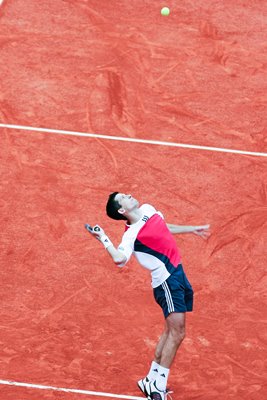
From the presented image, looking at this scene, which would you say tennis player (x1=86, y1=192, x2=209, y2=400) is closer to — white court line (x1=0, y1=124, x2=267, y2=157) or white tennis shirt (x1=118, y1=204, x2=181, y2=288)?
white tennis shirt (x1=118, y1=204, x2=181, y2=288)

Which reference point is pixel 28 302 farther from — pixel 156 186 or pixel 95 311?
pixel 156 186

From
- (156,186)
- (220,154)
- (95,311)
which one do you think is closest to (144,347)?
(95,311)

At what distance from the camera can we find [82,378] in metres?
11.5

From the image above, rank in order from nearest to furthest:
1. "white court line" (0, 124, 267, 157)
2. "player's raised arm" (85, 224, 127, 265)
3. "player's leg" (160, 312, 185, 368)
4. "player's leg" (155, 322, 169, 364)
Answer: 1. "player's raised arm" (85, 224, 127, 265)
2. "player's leg" (160, 312, 185, 368)
3. "player's leg" (155, 322, 169, 364)
4. "white court line" (0, 124, 267, 157)

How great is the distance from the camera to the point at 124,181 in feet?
48.9

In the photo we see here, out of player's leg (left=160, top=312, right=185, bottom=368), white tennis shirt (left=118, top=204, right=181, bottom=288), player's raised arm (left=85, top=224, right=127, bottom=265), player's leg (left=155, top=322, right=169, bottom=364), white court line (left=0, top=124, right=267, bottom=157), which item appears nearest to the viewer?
player's raised arm (left=85, top=224, right=127, bottom=265)

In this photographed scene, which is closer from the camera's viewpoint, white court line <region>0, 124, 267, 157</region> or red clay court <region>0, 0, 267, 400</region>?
red clay court <region>0, 0, 267, 400</region>

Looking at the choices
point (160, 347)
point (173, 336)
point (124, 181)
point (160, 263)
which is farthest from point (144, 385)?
point (124, 181)

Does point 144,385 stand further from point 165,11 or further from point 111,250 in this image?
point 165,11

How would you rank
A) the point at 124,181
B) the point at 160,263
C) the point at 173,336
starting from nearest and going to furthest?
the point at 160,263 < the point at 173,336 < the point at 124,181

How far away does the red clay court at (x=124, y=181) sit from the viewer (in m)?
11.9

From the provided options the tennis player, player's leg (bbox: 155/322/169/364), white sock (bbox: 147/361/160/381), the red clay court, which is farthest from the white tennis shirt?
the red clay court

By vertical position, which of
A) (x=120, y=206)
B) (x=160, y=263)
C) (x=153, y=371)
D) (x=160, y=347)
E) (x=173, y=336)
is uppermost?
(x=120, y=206)

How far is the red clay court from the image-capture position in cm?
1185
